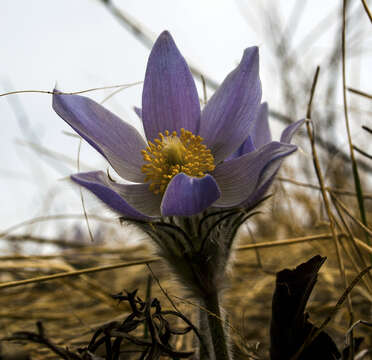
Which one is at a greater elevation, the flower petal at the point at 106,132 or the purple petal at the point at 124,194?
the flower petal at the point at 106,132

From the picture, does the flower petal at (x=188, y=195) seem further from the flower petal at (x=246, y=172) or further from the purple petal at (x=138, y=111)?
the purple petal at (x=138, y=111)

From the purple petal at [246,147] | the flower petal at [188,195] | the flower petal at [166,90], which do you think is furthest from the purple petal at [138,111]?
the flower petal at [188,195]

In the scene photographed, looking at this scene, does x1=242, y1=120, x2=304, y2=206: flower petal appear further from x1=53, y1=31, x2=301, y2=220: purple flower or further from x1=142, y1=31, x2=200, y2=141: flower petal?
x1=142, y1=31, x2=200, y2=141: flower petal

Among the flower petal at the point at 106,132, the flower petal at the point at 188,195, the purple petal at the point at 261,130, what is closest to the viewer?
the flower petal at the point at 188,195

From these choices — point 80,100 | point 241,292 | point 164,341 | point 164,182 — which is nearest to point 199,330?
point 164,341

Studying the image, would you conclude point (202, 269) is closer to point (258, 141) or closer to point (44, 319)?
point (258, 141)

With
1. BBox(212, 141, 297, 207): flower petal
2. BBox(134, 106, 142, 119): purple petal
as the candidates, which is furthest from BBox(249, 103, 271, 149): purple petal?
BBox(134, 106, 142, 119): purple petal
